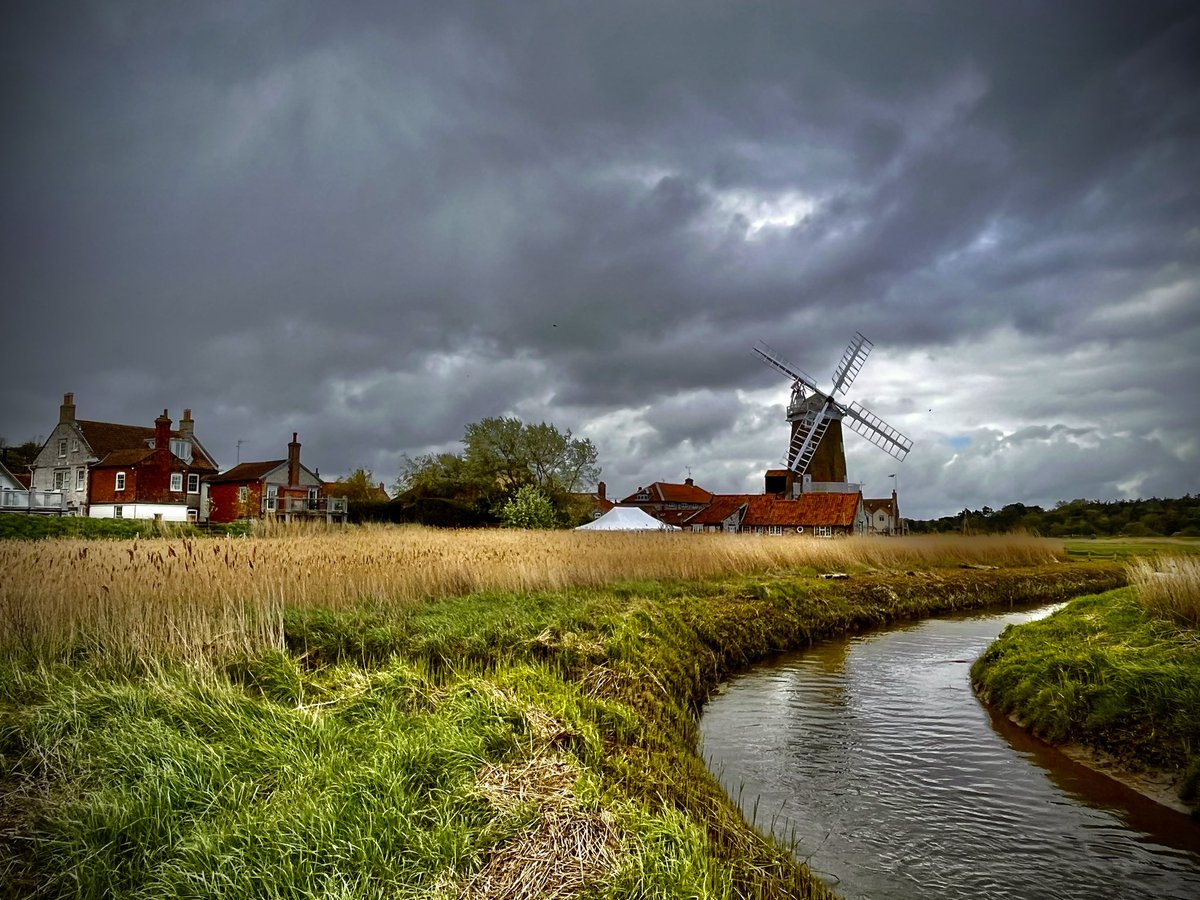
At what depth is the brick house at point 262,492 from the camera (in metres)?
57.9

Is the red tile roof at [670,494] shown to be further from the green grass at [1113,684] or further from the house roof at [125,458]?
the green grass at [1113,684]

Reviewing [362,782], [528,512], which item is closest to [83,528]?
[528,512]

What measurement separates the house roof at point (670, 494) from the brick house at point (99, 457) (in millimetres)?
45326

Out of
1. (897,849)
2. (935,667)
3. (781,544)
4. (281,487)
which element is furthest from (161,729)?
(281,487)

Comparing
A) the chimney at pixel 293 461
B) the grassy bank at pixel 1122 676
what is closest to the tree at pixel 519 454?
the chimney at pixel 293 461

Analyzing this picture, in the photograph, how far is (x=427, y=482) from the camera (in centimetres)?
5656

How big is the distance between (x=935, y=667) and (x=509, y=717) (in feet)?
37.7

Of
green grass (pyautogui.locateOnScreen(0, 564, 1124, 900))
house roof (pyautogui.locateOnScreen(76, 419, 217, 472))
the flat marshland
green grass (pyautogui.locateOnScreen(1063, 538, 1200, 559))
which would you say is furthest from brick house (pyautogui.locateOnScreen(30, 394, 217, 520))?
green grass (pyautogui.locateOnScreen(1063, 538, 1200, 559))

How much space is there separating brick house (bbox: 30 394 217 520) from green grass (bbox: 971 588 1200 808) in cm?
5682

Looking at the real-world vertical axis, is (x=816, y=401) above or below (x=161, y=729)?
above

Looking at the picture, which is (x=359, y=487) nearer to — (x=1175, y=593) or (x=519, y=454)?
(x=519, y=454)

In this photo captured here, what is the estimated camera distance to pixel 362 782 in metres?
5.07

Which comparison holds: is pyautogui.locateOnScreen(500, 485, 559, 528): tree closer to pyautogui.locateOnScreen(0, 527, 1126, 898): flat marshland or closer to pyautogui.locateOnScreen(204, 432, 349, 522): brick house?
pyautogui.locateOnScreen(204, 432, 349, 522): brick house

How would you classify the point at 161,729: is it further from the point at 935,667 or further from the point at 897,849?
the point at 935,667
